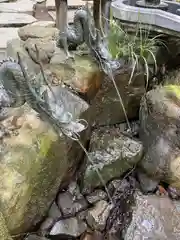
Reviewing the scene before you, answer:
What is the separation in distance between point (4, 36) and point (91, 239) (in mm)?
2463

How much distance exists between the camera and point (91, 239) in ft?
8.32

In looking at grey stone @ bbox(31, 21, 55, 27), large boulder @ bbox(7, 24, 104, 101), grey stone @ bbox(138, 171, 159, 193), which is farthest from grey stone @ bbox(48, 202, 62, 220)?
grey stone @ bbox(31, 21, 55, 27)

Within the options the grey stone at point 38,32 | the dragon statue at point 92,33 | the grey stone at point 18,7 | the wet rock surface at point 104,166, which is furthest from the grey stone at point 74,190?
the grey stone at point 18,7

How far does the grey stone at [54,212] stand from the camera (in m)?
2.57

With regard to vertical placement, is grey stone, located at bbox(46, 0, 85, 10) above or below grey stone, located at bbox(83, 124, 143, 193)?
above

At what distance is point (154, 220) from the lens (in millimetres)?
2512

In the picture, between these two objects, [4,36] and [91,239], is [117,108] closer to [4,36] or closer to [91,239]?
[91,239]

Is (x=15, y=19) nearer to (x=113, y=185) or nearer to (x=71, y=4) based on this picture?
(x=71, y=4)

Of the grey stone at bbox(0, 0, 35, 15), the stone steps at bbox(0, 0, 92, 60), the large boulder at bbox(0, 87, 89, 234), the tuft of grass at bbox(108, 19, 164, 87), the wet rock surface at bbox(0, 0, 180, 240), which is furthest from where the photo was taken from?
the grey stone at bbox(0, 0, 35, 15)

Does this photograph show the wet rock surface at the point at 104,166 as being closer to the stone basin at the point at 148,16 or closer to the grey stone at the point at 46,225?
the grey stone at the point at 46,225

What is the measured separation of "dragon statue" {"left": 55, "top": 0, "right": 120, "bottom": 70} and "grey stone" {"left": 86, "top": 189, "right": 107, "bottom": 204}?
90 centimetres

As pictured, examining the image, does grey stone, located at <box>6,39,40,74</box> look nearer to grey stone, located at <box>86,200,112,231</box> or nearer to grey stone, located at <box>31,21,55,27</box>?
grey stone, located at <box>31,21,55,27</box>

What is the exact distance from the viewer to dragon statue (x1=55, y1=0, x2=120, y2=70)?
2.74 m

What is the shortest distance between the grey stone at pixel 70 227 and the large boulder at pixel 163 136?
0.63m
